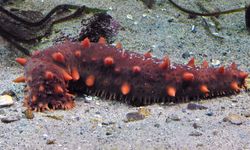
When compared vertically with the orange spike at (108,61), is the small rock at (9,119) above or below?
below

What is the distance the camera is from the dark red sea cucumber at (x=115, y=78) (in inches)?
112

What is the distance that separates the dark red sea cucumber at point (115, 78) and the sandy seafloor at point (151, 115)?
92 millimetres

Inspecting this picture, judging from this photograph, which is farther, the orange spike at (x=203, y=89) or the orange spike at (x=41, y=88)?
the orange spike at (x=203, y=89)

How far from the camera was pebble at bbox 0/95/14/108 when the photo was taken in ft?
9.43

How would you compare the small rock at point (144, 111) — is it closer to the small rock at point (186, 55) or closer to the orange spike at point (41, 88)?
the orange spike at point (41, 88)

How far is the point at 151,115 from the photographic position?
279 centimetres

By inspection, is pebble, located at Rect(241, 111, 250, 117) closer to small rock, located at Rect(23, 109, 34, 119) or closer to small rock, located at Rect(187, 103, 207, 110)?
small rock, located at Rect(187, 103, 207, 110)

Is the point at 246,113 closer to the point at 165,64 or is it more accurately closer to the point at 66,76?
the point at 165,64

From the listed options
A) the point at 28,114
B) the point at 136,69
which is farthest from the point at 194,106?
the point at 28,114

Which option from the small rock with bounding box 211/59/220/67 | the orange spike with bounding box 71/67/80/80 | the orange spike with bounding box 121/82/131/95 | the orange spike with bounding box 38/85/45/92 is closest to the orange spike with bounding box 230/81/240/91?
the small rock with bounding box 211/59/220/67

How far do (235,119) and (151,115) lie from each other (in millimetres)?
606

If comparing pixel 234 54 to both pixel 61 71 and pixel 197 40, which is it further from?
pixel 61 71

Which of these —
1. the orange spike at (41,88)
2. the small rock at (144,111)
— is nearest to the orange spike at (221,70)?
the small rock at (144,111)

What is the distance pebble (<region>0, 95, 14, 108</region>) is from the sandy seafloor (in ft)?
0.15
